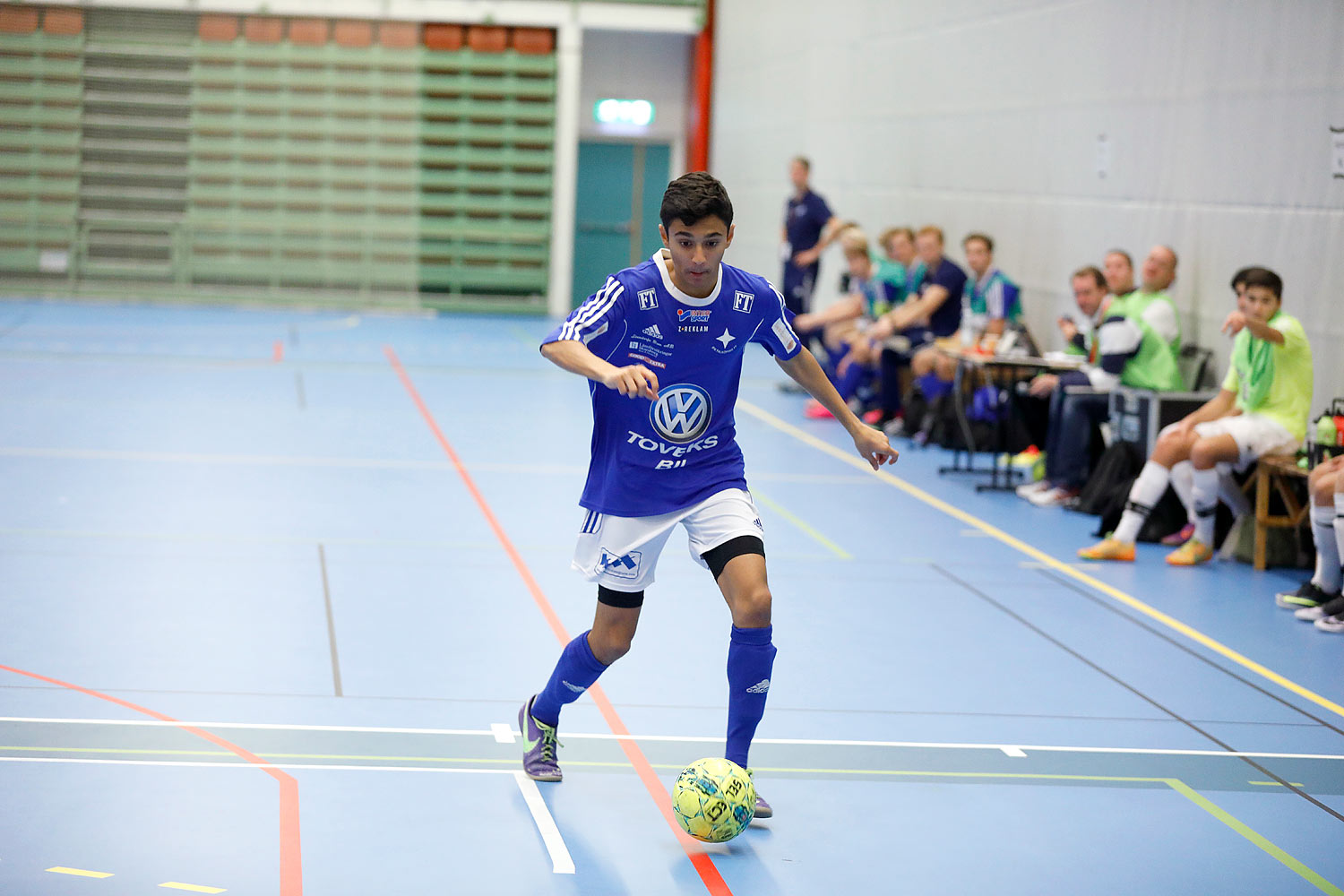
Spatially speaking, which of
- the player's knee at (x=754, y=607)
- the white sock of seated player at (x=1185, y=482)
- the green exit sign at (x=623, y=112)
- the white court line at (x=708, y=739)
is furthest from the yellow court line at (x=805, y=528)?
the green exit sign at (x=623, y=112)

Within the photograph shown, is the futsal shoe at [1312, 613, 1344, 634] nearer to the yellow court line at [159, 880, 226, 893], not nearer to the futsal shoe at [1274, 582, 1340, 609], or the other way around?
the futsal shoe at [1274, 582, 1340, 609]

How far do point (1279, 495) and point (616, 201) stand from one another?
16309 millimetres

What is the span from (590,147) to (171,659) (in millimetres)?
18429

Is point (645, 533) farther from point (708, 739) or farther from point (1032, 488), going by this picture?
point (1032, 488)

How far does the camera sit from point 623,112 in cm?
2298

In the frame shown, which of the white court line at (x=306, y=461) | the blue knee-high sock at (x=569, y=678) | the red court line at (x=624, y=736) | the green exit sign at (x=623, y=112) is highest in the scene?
the green exit sign at (x=623, y=112)

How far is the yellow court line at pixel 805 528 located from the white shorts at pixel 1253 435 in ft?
6.93

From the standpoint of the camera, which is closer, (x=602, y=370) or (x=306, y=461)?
(x=602, y=370)

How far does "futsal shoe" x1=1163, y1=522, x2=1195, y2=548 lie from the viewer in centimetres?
862

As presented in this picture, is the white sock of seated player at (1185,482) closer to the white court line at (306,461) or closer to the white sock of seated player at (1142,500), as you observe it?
the white sock of seated player at (1142,500)

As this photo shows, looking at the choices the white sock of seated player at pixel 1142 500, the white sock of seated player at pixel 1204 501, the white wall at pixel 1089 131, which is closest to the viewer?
the white sock of seated player at pixel 1204 501

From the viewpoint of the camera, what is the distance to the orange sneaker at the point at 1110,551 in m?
8.26

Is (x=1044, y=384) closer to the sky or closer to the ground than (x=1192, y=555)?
closer to the sky

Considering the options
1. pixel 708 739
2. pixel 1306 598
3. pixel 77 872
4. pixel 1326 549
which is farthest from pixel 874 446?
pixel 1306 598
